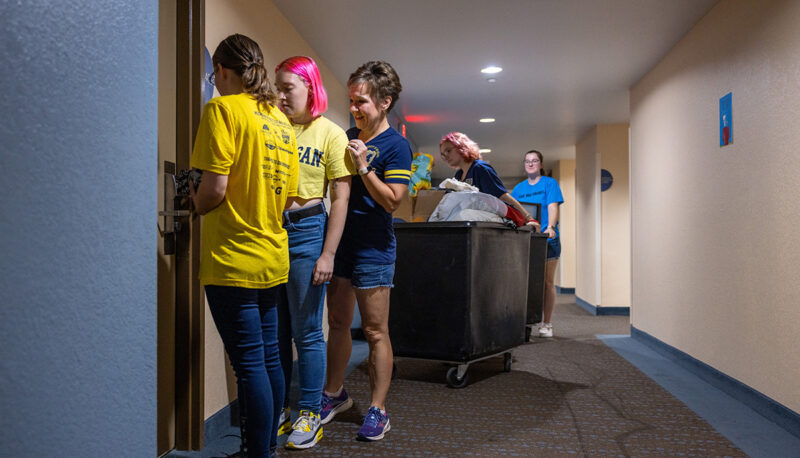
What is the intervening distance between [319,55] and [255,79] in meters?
3.00

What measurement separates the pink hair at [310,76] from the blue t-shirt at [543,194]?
130 inches

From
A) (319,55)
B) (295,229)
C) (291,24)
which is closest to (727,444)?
Result: (295,229)

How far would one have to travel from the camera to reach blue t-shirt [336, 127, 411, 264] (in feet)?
6.62

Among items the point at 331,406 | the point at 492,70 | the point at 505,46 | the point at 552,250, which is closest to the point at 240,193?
the point at 331,406

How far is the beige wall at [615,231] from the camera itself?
6863 millimetres

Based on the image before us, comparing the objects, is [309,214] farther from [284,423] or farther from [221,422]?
[221,422]

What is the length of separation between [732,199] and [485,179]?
1.39m

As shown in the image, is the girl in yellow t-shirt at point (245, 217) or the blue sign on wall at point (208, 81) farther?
the blue sign on wall at point (208, 81)

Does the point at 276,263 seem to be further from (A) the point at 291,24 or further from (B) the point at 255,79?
(A) the point at 291,24

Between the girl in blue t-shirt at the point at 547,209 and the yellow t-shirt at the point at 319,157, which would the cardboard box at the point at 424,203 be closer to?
the yellow t-shirt at the point at 319,157

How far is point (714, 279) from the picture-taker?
11.0 ft

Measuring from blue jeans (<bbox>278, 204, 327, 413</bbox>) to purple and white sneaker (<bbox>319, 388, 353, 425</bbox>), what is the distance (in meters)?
0.29

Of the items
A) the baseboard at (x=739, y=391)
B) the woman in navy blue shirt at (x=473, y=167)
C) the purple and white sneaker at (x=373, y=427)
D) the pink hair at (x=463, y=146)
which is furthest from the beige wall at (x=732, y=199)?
the purple and white sneaker at (x=373, y=427)

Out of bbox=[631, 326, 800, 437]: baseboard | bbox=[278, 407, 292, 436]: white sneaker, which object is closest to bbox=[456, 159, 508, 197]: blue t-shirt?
bbox=[631, 326, 800, 437]: baseboard
